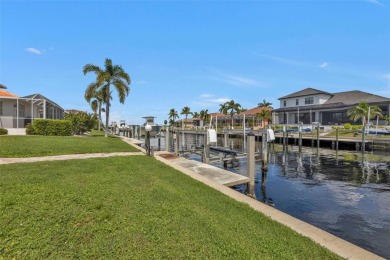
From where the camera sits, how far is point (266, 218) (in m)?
5.30

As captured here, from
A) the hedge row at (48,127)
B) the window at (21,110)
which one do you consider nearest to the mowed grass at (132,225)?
the hedge row at (48,127)

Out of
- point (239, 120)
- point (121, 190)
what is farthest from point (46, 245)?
point (239, 120)

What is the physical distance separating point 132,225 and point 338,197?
408 inches

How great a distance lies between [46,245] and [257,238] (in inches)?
140

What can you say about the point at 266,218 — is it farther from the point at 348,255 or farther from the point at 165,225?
the point at 165,225

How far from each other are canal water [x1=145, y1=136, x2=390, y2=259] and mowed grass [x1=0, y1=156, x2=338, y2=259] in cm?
411

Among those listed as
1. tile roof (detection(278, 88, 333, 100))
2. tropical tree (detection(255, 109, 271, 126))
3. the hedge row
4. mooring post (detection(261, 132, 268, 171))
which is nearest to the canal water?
mooring post (detection(261, 132, 268, 171))

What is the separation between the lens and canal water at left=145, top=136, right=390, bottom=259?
7.44 meters

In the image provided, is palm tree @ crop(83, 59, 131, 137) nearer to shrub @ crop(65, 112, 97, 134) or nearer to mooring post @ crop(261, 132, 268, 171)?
shrub @ crop(65, 112, 97, 134)

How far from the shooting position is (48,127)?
2442cm

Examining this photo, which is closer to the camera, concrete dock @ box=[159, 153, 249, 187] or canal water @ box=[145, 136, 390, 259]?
canal water @ box=[145, 136, 390, 259]

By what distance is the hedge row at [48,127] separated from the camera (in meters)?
23.7

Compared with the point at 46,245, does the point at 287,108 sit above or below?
above

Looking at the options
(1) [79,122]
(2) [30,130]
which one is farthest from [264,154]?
(1) [79,122]
